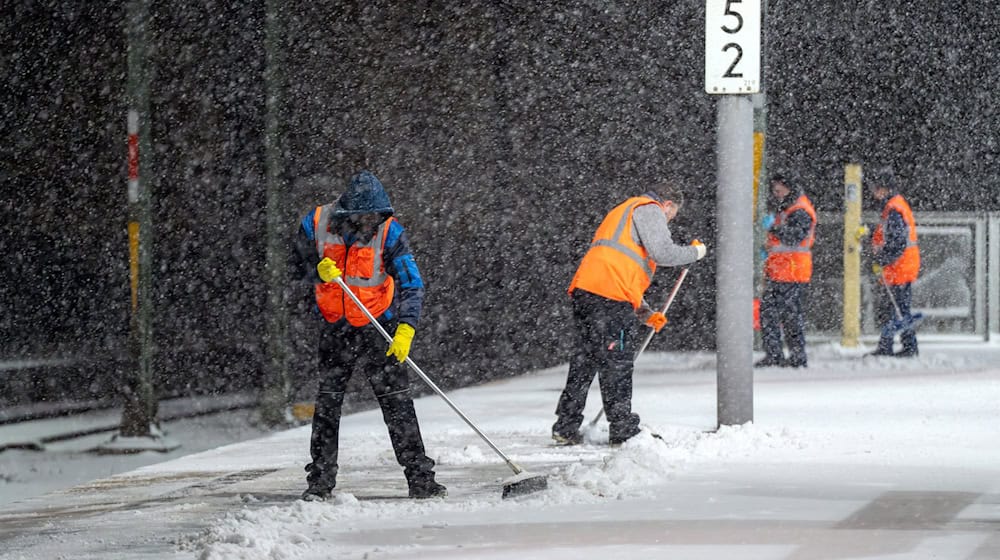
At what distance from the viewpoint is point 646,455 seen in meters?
7.03

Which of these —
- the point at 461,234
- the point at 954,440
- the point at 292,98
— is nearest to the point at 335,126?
the point at 292,98

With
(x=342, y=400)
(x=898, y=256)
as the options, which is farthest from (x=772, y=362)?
(x=342, y=400)

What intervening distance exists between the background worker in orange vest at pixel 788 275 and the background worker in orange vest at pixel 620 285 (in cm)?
503

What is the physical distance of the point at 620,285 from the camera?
322 inches

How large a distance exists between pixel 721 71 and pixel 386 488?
3.25 metres

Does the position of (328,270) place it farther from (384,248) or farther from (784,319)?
(784,319)

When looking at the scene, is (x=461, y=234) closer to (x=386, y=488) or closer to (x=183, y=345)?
(x=183, y=345)

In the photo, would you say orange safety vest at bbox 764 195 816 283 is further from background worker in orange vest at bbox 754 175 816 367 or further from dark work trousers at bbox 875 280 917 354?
dark work trousers at bbox 875 280 917 354

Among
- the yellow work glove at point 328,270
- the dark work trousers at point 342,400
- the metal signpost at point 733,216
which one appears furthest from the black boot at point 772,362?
the yellow work glove at point 328,270

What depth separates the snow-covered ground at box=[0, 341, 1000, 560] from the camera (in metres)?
5.27

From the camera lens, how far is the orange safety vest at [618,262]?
8.16 m

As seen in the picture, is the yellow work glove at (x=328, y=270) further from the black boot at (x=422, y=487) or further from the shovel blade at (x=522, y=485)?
the shovel blade at (x=522, y=485)

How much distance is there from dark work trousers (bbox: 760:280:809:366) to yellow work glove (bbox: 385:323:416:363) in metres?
7.39

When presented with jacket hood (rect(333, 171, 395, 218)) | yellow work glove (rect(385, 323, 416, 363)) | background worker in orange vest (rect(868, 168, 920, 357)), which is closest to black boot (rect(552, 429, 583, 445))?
yellow work glove (rect(385, 323, 416, 363))
